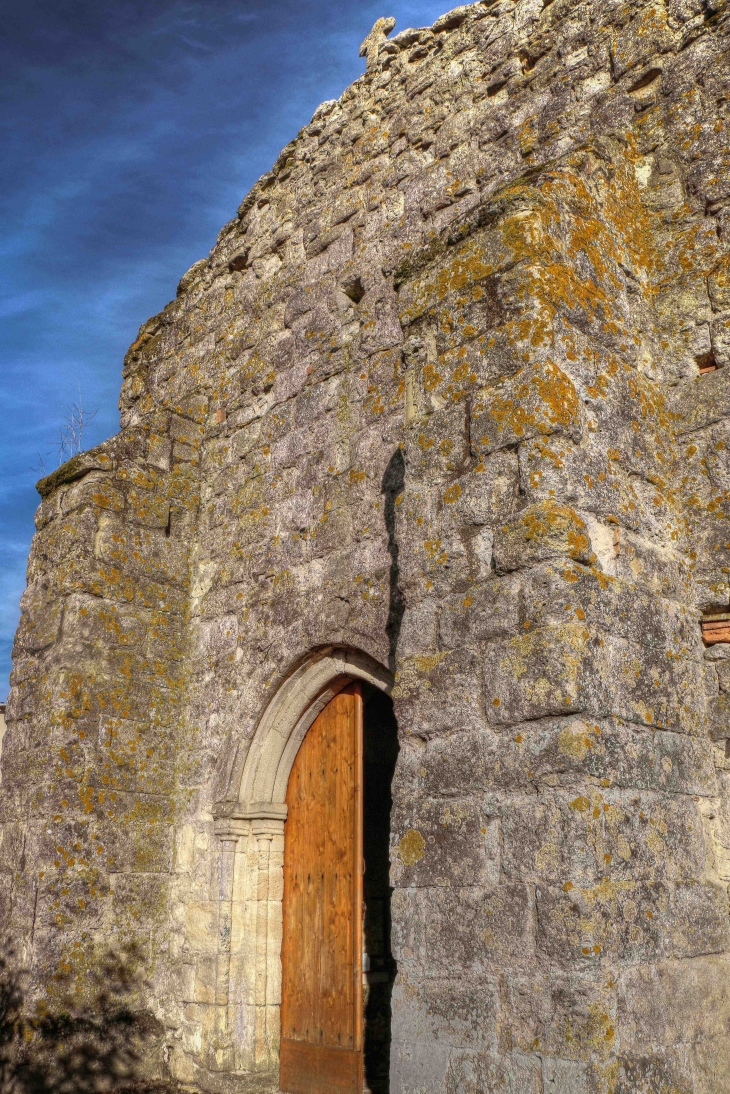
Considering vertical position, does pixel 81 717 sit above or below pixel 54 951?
above

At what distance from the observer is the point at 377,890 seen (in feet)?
21.0

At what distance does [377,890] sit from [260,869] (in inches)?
69.4

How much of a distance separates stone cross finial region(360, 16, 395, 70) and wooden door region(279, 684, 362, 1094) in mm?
3683

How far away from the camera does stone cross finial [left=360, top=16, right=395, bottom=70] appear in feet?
18.1

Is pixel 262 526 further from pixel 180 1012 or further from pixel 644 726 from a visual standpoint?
pixel 644 726

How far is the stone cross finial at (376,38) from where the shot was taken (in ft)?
18.1

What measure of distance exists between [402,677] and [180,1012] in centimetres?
300

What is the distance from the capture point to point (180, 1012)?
4.89m

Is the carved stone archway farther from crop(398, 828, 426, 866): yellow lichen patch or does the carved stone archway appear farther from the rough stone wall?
crop(398, 828, 426, 866): yellow lichen patch

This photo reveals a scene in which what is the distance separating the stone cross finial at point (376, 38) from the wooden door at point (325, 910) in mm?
3683

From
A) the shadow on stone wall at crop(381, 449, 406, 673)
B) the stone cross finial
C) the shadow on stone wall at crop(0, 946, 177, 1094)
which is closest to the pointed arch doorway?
the shadow on stone wall at crop(381, 449, 406, 673)

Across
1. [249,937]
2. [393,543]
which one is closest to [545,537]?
[393,543]

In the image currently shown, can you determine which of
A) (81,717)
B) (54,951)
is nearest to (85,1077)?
(54,951)

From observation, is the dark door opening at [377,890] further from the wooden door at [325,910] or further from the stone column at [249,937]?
the stone column at [249,937]
